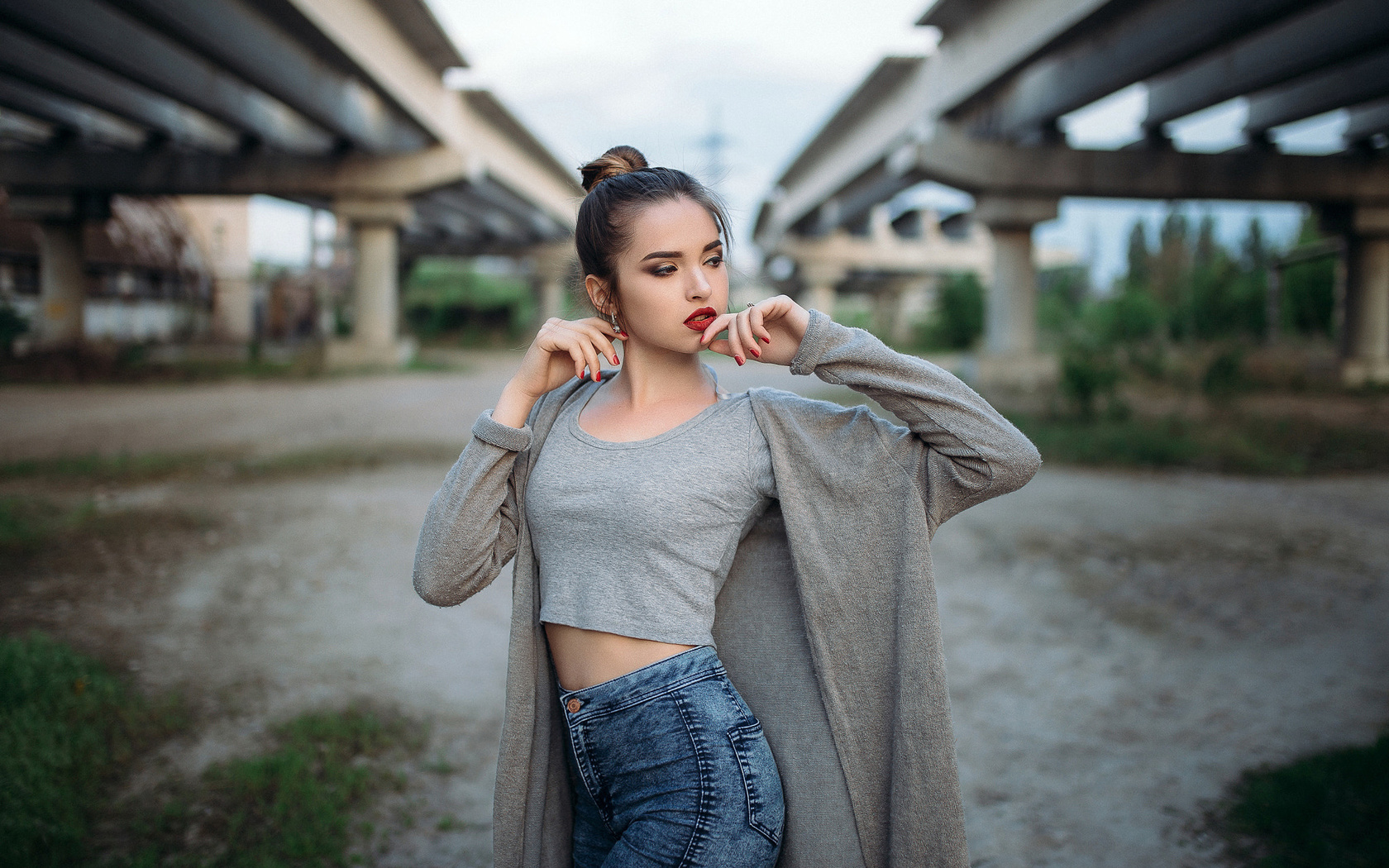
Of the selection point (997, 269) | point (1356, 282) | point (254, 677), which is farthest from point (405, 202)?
point (1356, 282)

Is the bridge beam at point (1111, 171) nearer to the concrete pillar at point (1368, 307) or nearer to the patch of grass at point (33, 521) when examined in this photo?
the concrete pillar at point (1368, 307)

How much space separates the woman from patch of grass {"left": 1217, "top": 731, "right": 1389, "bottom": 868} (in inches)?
67.0

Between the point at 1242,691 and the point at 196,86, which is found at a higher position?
the point at 196,86

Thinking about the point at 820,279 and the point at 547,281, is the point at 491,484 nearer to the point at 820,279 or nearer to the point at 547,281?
the point at 820,279

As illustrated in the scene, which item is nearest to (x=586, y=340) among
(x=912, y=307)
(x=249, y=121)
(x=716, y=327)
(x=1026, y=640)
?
(x=716, y=327)

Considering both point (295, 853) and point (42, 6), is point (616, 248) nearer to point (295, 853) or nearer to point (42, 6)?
point (295, 853)

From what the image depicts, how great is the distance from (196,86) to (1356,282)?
64.8 feet

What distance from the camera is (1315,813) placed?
9.02 feet

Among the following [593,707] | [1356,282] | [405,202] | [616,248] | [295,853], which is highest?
[405,202]

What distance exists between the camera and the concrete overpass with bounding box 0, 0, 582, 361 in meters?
10.5

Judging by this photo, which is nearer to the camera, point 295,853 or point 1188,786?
point 295,853

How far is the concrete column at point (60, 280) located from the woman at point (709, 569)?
2111cm

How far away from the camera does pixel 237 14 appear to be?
33.9ft

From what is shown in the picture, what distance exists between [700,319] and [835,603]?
600 mm
